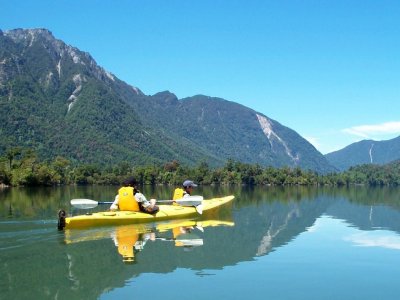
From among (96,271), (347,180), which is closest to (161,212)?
(96,271)

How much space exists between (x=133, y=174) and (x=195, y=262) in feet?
337

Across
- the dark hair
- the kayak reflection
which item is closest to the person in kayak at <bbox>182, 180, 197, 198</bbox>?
the kayak reflection

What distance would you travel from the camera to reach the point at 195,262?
12750 mm

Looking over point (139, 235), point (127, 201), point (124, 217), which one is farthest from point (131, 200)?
point (139, 235)

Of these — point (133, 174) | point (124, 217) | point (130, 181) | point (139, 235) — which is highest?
point (133, 174)

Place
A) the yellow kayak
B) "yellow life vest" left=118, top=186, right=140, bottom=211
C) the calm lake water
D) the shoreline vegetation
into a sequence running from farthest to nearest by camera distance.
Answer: the shoreline vegetation
"yellow life vest" left=118, top=186, right=140, bottom=211
the yellow kayak
the calm lake water

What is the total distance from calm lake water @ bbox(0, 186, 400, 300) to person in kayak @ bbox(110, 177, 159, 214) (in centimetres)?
91

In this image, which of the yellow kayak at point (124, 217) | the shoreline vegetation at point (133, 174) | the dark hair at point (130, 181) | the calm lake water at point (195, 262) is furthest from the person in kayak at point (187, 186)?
the shoreline vegetation at point (133, 174)

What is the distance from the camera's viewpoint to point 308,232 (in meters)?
Answer: 20.0

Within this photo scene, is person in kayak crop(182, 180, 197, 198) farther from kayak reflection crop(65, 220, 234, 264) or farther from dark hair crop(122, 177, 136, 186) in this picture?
dark hair crop(122, 177, 136, 186)

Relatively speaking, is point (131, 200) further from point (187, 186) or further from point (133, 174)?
point (133, 174)

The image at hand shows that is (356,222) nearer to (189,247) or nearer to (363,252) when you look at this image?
(363,252)

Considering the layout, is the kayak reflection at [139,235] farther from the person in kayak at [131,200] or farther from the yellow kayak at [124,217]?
the person in kayak at [131,200]

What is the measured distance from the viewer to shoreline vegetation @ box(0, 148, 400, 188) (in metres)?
88.1
